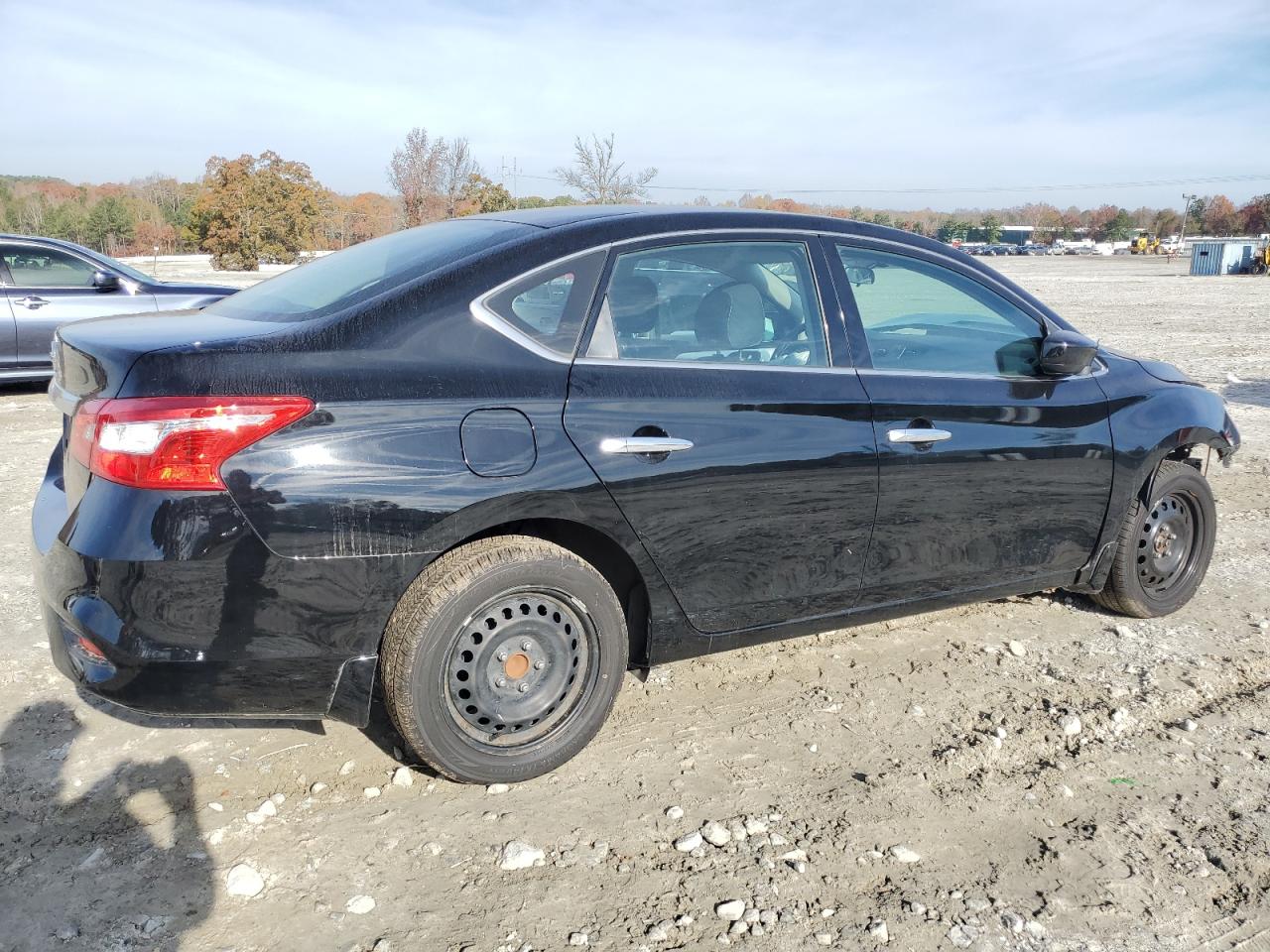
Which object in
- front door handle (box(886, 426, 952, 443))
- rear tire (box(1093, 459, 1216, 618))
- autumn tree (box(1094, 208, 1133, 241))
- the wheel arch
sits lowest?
rear tire (box(1093, 459, 1216, 618))

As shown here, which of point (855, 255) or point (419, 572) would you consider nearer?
point (419, 572)

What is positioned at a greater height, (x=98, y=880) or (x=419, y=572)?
(x=419, y=572)

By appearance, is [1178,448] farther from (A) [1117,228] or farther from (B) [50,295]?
(A) [1117,228]

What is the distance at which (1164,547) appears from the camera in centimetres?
460

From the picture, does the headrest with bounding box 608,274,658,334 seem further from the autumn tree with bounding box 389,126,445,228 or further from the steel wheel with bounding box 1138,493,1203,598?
the autumn tree with bounding box 389,126,445,228

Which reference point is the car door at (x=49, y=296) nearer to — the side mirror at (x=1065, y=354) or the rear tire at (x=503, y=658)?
the rear tire at (x=503, y=658)

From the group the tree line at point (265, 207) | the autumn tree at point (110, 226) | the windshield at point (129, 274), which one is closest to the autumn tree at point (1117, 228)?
the tree line at point (265, 207)

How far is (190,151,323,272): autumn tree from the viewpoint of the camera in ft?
130

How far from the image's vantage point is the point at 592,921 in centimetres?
257

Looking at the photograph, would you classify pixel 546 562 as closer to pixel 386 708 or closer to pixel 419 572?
pixel 419 572

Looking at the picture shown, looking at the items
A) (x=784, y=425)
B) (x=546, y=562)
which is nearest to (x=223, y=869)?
(x=546, y=562)

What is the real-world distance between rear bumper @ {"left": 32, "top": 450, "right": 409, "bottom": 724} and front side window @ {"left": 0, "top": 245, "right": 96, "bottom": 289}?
8.34m

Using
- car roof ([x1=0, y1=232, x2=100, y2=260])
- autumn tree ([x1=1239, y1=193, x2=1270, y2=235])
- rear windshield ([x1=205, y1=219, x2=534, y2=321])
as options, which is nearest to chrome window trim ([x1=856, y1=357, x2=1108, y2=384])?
rear windshield ([x1=205, y1=219, x2=534, y2=321])

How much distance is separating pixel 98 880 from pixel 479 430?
1516 mm
